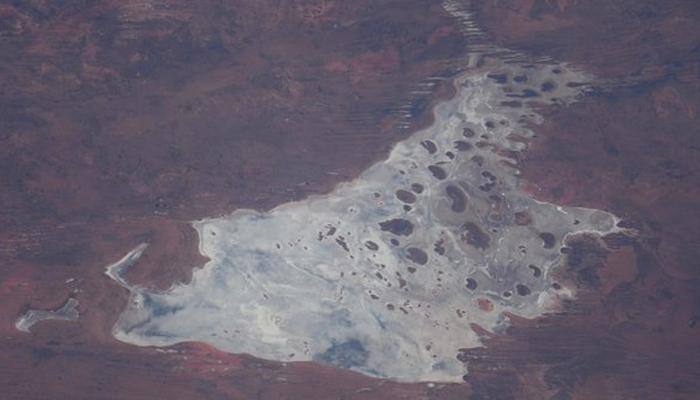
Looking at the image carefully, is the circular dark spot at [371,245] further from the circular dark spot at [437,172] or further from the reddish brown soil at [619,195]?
the reddish brown soil at [619,195]

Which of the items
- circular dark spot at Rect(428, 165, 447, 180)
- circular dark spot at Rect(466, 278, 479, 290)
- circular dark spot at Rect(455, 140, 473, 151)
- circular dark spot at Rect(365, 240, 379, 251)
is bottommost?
circular dark spot at Rect(466, 278, 479, 290)

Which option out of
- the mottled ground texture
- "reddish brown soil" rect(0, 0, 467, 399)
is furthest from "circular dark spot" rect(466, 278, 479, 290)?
"reddish brown soil" rect(0, 0, 467, 399)

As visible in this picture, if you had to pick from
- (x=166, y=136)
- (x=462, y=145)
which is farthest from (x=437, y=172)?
(x=166, y=136)

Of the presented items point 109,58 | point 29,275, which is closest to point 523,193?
point 109,58

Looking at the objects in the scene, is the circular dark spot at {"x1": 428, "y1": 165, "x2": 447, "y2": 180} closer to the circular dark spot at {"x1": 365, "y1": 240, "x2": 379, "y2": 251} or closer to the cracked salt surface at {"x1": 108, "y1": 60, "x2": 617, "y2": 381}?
the cracked salt surface at {"x1": 108, "y1": 60, "x2": 617, "y2": 381}

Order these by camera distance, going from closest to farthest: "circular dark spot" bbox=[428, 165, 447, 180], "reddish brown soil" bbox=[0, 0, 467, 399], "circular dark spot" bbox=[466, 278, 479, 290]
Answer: "reddish brown soil" bbox=[0, 0, 467, 399]
"circular dark spot" bbox=[466, 278, 479, 290]
"circular dark spot" bbox=[428, 165, 447, 180]

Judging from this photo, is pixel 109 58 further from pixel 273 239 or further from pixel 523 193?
pixel 523 193

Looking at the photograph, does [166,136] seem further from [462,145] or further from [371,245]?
[462,145]
